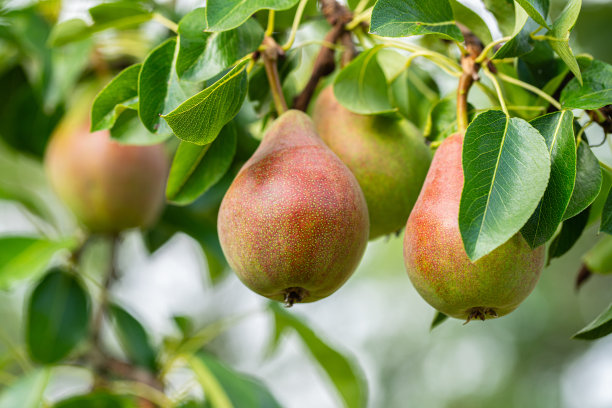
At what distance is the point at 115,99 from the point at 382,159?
0.31 m

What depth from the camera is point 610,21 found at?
1.80 metres

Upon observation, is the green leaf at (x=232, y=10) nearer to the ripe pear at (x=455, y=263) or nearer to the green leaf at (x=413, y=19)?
the green leaf at (x=413, y=19)

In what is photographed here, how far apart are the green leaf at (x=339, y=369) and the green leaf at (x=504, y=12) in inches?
31.0

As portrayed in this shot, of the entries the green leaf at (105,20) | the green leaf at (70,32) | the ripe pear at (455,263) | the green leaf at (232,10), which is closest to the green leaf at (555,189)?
the ripe pear at (455,263)

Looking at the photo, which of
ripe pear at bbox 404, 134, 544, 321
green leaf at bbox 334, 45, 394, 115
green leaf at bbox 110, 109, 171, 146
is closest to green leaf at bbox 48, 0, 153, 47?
green leaf at bbox 110, 109, 171, 146

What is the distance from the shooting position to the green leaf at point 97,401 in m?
1.12

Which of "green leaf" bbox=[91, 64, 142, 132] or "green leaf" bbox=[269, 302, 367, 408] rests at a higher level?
"green leaf" bbox=[91, 64, 142, 132]

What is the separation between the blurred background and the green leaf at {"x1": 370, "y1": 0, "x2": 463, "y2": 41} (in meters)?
2.72

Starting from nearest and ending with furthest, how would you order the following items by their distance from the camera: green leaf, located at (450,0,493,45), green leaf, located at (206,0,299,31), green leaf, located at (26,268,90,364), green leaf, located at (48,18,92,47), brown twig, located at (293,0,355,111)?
green leaf, located at (206,0,299,31), green leaf, located at (450,0,493,45), brown twig, located at (293,0,355,111), green leaf, located at (48,18,92,47), green leaf, located at (26,268,90,364)

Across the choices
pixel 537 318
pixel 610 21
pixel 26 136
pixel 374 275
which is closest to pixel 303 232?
pixel 26 136

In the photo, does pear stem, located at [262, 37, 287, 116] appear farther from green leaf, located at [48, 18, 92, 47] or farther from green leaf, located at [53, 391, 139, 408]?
green leaf, located at [53, 391, 139, 408]

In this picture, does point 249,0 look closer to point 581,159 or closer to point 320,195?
point 320,195

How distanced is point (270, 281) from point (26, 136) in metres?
1.06

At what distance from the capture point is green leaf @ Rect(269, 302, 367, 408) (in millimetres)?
1354
